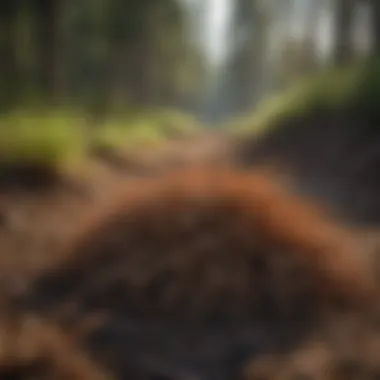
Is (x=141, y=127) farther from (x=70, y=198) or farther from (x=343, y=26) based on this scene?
(x=343, y=26)

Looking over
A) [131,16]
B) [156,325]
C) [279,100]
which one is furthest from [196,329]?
[131,16]

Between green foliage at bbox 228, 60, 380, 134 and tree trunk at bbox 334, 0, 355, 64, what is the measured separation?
0.6 inches

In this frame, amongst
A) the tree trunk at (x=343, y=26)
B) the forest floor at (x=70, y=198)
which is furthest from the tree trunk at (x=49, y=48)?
the tree trunk at (x=343, y=26)

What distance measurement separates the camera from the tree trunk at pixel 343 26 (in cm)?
85

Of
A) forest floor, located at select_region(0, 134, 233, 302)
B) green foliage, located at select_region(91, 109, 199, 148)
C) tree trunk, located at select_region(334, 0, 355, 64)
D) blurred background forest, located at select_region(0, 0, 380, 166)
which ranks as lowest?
forest floor, located at select_region(0, 134, 233, 302)

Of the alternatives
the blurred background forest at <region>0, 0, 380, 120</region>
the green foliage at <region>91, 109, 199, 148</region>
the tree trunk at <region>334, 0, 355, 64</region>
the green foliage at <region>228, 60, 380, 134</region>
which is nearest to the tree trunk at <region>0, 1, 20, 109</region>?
the blurred background forest at <region>0, 0, 380, 120</region>

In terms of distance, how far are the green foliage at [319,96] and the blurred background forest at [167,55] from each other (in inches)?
0.5

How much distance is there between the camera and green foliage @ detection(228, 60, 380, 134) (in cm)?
84

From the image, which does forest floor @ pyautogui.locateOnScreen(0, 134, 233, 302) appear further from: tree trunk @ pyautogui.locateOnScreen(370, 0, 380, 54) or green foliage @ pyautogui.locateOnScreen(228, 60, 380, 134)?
tree trunk @ pyautogui.locateOnScreen(370, 0, 380, 54)

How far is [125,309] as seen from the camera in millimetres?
792

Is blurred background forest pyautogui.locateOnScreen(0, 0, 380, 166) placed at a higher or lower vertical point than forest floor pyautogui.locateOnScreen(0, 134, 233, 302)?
higher

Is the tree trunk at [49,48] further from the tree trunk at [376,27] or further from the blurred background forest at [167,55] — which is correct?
the tree trunk at [376,27]

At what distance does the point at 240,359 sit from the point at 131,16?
46 cm

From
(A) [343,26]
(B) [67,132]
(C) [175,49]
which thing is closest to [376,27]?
(A) [343,26]
